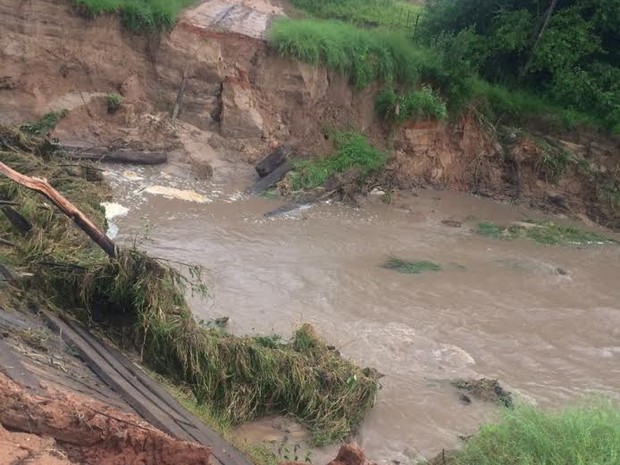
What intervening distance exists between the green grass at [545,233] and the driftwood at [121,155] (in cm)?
689

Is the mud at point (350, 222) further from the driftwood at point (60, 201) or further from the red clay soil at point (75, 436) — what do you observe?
the red clay soil at point (75, 436)

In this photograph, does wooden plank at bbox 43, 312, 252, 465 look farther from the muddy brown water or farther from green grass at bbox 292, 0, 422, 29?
green grass at bbox 292, 0, 422, 29

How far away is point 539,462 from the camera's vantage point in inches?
220

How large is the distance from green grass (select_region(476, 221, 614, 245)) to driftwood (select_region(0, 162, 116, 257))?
34.7 feet

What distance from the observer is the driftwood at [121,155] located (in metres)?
14.3

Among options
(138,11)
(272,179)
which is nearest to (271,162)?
(272,179)

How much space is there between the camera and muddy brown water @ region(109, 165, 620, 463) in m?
8.64

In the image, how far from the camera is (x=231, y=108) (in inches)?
659

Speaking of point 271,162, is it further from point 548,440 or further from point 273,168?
point 548,440

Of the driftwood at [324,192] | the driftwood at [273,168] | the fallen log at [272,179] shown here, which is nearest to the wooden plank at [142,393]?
the driftwood at [324,192]

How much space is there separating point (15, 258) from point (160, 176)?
7629mm

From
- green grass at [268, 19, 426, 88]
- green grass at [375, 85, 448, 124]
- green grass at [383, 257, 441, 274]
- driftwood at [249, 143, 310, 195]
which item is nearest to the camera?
green grass at [383, 257, 441, 274]

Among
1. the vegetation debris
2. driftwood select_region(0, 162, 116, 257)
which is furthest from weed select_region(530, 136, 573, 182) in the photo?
driftwood select_region(0, 162, 116, 257)

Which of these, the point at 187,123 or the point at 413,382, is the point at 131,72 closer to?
the point at 187,123
